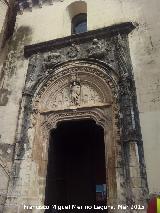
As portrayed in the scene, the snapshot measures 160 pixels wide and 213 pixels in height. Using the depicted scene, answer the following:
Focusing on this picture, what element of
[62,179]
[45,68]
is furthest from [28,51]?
[62,179]

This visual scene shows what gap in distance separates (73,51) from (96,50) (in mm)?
774

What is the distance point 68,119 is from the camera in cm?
712

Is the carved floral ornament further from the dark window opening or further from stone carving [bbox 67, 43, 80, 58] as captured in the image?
the dark window opening

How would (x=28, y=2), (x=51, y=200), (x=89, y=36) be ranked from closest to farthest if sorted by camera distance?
(x=51, y=200), (x=89, y=36), (x=28, y=2)

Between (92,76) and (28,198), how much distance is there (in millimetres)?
3718

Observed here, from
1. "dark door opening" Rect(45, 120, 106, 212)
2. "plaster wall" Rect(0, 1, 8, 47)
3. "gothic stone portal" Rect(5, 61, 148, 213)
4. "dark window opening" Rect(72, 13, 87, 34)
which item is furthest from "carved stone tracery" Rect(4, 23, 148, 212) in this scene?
"plaster wall" Rect(0, 1, 8, 47)

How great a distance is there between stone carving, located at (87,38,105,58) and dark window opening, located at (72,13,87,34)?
60.5 inches

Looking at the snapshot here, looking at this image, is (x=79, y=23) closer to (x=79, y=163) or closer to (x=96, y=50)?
(x=96, y=50)

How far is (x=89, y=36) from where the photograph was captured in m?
7.89

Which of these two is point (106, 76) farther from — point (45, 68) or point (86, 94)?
point (45, 68)

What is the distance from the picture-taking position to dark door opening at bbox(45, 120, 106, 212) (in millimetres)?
7925

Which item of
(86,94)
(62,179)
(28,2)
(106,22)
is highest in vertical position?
(28,2)

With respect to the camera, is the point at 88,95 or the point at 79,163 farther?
the point at 79,163

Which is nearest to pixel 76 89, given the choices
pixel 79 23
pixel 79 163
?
pixel 79 23
